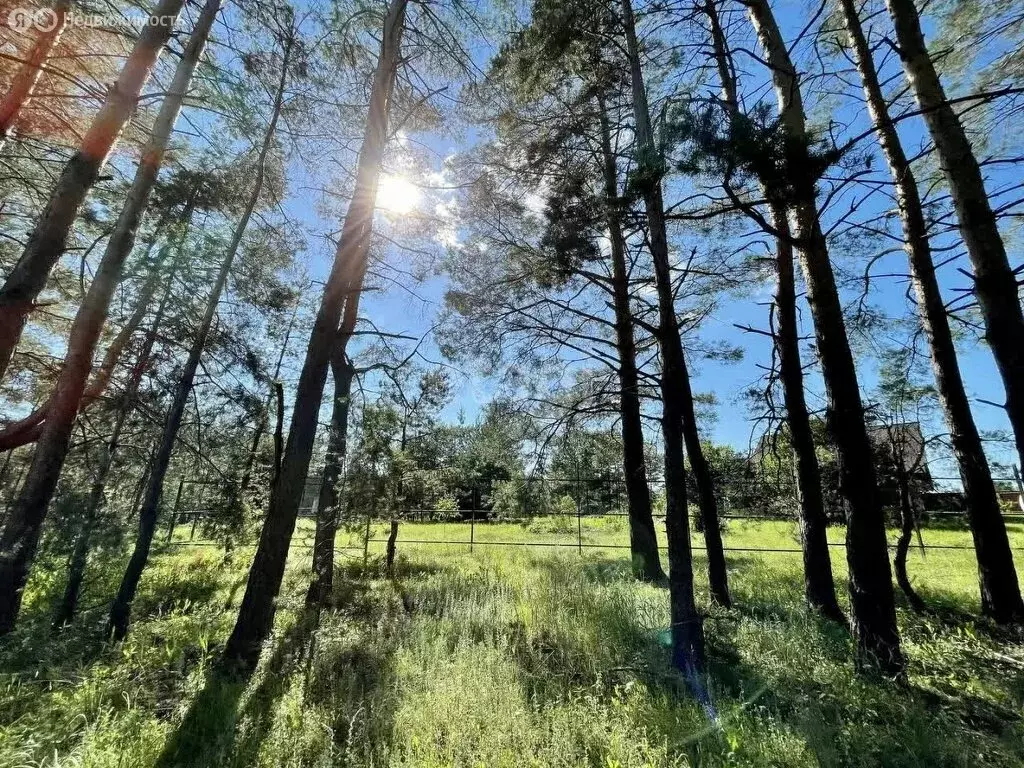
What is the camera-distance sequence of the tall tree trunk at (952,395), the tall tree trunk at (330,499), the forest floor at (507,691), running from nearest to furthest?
the forest floor at (507,691) < the tall tree trunk at (952,395) < the tall tree trunk at (330,499)

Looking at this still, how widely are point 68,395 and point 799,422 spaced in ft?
26.6

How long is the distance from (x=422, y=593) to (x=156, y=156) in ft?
21.8

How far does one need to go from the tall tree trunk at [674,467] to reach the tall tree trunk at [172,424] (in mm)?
6120

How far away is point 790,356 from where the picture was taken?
5590 mm

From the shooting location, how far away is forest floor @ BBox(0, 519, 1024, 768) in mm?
2479

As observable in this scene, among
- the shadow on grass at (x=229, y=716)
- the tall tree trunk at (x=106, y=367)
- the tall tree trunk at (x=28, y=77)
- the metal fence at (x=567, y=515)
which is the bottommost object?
the shadow on grass at (x=229, y=716)

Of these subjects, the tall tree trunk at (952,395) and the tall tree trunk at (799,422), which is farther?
the tall tree trunk at (799,422)

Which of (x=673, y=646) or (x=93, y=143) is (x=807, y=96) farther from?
(x=93, y=143)

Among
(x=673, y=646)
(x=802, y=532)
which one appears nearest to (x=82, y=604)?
(x=673, y=646)

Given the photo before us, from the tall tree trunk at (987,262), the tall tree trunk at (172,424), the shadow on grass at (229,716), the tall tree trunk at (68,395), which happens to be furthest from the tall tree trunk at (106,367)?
the tall tree trunk at (987,262)

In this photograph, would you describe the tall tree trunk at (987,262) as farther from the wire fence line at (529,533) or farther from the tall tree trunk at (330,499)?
the tall tree trunk at (330,499)

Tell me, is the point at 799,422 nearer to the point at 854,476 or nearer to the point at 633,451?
the point at 854,476

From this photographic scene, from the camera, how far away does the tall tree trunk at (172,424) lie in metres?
5.19

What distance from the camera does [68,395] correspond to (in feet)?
12.2
